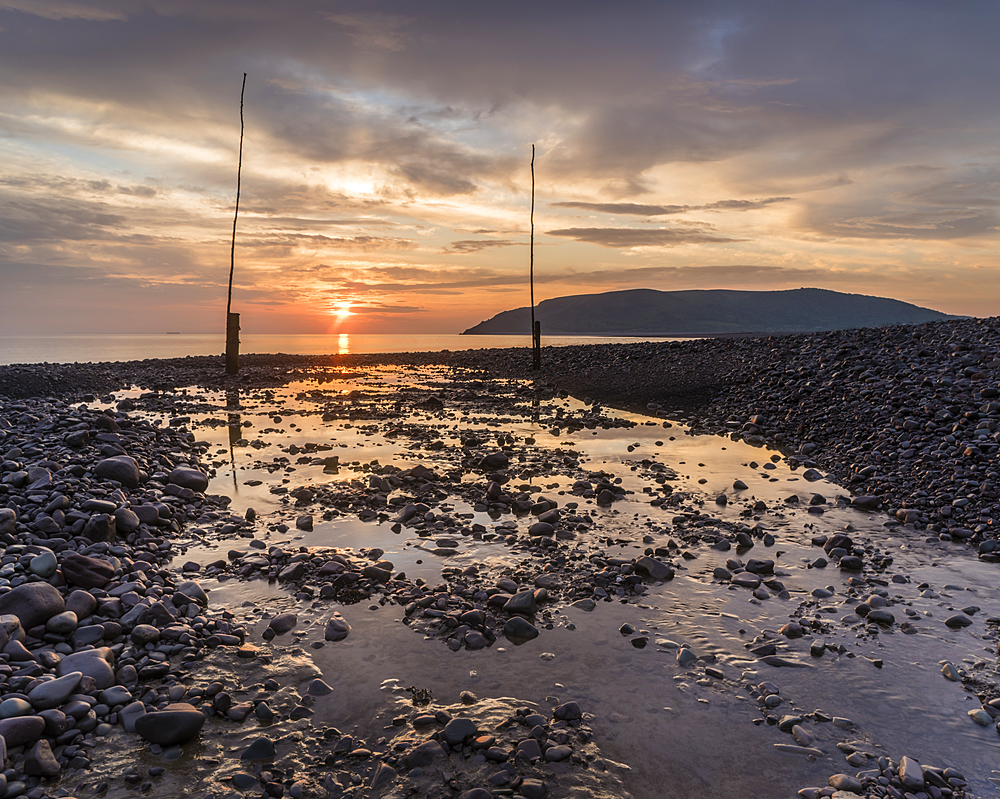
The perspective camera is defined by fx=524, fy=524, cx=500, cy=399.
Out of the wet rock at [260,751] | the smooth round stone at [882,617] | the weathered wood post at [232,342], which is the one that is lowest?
the wet rock at [260,751]

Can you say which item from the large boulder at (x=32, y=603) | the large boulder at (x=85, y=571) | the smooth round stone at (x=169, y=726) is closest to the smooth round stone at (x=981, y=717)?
the smooth round stone at (x=169, y=726)

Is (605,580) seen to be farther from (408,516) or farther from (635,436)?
(635,436)

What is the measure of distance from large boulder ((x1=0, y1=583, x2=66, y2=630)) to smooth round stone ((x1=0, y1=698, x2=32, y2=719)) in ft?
4.13

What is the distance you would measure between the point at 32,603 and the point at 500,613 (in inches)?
177

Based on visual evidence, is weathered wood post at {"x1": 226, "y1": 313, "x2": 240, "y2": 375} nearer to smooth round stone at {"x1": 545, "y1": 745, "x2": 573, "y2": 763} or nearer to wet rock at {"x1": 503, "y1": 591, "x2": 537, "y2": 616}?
wet rock at {"x1": 503, "y1": 591, "x2": 537, "y2": 616}

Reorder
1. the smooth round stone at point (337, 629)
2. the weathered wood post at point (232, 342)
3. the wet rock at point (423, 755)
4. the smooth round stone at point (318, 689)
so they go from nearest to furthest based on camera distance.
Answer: the wet rock at point (423, 755) → the smooth round stone at point (318, 689) → the smooth round stone at point (337, 629) → the weathered wood post at point (232, 342)

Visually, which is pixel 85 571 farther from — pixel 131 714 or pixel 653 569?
pixel 653 569

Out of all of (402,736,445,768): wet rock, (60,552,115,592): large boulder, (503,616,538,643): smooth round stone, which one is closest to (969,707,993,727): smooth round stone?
(503,616,538,643): smooth round stone

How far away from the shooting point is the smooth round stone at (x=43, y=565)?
5.57 m

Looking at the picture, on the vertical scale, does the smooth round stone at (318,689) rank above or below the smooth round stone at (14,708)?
below

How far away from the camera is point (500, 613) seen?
579 cm

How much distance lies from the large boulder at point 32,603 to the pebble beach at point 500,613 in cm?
3

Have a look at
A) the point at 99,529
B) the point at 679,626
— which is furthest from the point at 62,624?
the point at 679,626

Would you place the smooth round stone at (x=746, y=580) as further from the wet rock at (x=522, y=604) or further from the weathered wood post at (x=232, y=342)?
the weathered wood post at (x=232, y=342)
